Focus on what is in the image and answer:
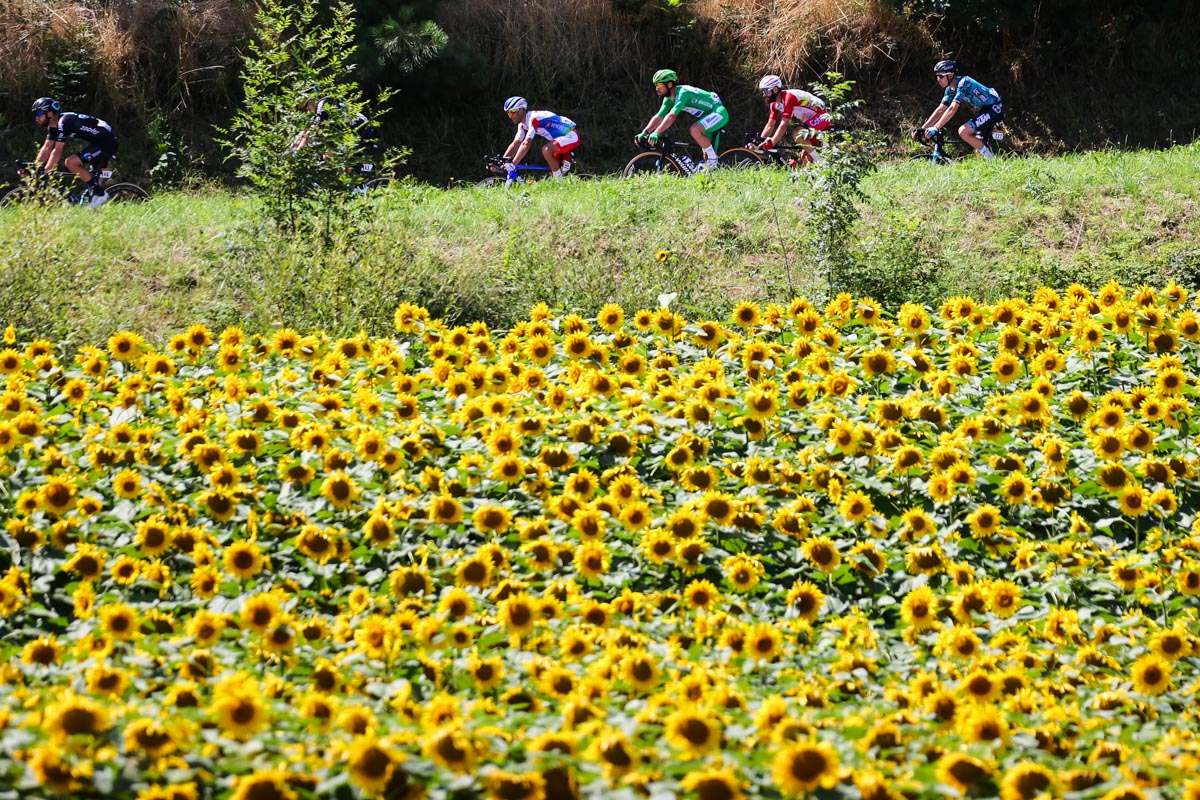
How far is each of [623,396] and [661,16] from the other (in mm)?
15008

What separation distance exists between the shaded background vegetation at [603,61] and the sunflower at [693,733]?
14.6 m

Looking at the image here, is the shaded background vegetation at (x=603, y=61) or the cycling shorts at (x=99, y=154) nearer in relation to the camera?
the cycling shorts at (x=99, y=154)

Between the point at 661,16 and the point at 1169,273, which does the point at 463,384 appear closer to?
the point at 1169,273

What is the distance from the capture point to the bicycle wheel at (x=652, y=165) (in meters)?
14.6

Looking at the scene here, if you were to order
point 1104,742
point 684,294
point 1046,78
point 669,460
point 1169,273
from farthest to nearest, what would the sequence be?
1. point 1046,78
2. point 1169,273
3. point 684,294
4. point 669,460
5. point 1104,742

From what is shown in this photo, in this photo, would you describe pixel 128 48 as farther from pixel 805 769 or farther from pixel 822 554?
pixel 805 769

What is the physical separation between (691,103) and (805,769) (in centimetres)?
1329

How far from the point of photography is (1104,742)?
2.86 m

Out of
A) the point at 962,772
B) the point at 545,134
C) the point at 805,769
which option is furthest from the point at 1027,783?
the point at 545,134

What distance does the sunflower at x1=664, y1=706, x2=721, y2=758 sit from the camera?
8.45 feet

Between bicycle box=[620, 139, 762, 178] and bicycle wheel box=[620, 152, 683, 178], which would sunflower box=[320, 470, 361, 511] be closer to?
bicycle wheel box=[620, 152, 683, 178]

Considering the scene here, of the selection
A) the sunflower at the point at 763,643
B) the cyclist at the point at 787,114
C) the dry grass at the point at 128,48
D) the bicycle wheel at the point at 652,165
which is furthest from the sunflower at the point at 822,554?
the dry grass at the point at 128,48

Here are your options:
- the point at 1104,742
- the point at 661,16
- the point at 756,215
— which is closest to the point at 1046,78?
the point at 661,16

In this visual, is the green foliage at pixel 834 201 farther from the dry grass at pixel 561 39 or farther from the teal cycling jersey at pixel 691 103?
the dry grass at pixel 561 39
